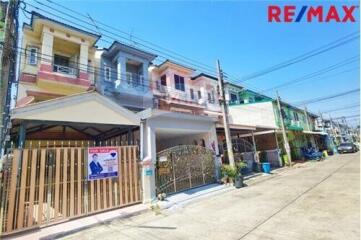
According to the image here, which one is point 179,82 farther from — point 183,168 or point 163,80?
point 183,168

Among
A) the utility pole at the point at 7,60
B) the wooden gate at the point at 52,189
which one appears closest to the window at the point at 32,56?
the utility pole at the point at 7,60

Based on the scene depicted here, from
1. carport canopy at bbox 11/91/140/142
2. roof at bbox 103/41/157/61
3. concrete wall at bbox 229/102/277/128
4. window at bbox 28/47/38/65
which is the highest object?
roof at bbox 103/41/157/61

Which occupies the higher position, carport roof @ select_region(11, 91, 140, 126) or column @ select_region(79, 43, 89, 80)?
column @ select_region(79, 43, 89, 80)

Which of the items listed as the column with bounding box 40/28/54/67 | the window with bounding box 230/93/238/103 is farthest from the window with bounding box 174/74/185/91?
the column with bounding box 40/28/54/67

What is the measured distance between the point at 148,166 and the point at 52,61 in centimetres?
1005

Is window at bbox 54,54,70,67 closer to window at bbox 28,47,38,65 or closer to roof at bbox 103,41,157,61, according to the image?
window at bbox 28,47,38,65

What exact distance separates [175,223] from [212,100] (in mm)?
19325

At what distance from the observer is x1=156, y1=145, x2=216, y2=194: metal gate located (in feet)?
32.6

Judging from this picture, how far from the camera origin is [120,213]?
7.61 m

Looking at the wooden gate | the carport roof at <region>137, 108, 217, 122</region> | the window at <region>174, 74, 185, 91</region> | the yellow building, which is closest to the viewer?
the wooden gate

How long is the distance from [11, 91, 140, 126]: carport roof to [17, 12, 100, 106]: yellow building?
218 inches

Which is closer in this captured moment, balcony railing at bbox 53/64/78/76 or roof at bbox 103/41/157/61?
balcony railing at bbox 53/64/78/76

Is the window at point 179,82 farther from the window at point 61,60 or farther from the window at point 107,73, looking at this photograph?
the window at point 61,60

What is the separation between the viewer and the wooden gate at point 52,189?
621cm
